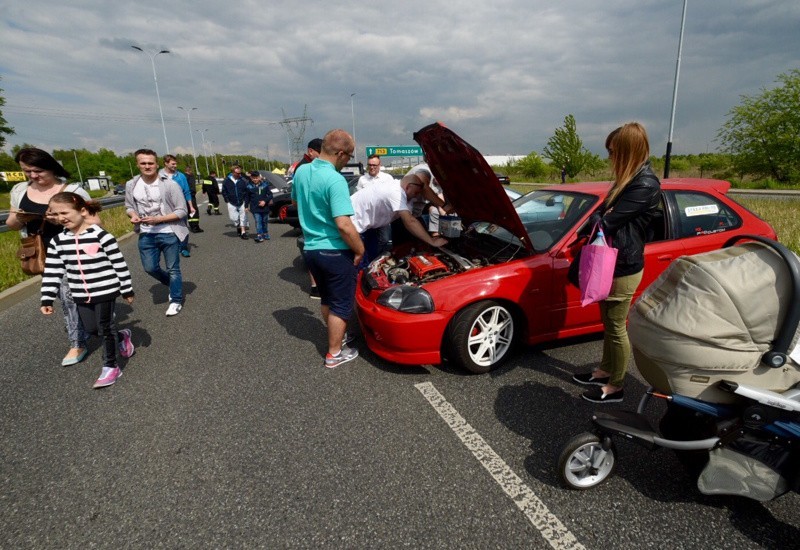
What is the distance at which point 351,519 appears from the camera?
189cm

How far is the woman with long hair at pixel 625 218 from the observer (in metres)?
2.36

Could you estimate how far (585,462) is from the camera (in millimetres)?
2016

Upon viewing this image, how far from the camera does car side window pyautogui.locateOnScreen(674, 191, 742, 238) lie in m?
3.44

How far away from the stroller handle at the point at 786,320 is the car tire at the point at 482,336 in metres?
1.62

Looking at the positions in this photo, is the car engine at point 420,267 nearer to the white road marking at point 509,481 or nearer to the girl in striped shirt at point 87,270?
the white road marking at point 509,481

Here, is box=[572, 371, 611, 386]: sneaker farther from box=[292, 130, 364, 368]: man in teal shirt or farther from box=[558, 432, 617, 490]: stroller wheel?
box=[292, 130, 364, 368]: man in teal shirt

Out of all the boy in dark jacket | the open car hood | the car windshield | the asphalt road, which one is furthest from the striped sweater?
the boy in dark jacket

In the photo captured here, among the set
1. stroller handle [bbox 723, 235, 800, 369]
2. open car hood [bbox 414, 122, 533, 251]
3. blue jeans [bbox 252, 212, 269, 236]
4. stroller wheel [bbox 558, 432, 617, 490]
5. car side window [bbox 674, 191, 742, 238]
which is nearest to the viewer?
stroller handle [bbox 723, 235, 800, 369]

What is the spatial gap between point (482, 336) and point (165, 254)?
3.81 meters

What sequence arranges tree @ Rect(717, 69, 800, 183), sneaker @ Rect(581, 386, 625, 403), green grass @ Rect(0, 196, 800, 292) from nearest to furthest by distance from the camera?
sneaker @ Rect(581, 386, 625, 403) → green grass @ Rect(0, 196, 800, 292) → tree @ Rect(717, 69, 800, 183)

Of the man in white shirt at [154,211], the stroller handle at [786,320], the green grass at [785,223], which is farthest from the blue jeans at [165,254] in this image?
the green grass at [785,223]

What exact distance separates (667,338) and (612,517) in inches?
34.8

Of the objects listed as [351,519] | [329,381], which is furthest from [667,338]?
[329,381]

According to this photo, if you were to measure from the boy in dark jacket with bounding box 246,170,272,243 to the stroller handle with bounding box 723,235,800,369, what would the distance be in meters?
9.09
